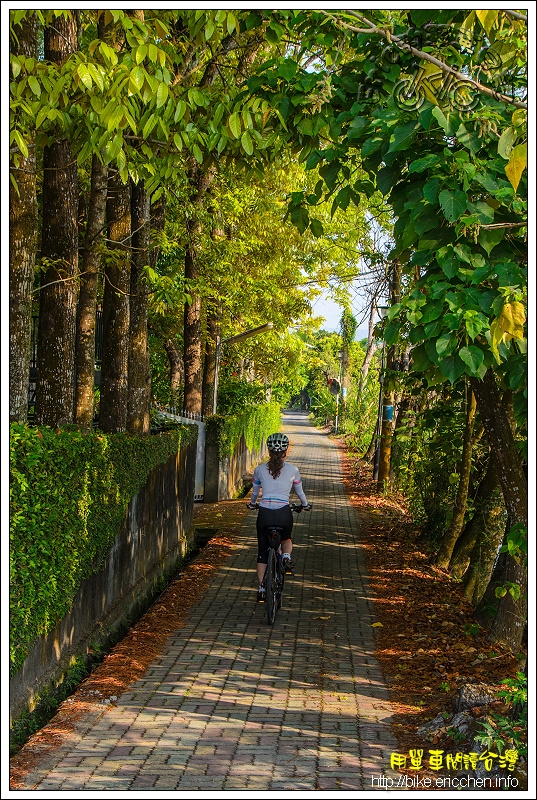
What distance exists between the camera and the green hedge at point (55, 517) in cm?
602

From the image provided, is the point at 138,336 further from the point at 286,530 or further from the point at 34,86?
the point at 34,86

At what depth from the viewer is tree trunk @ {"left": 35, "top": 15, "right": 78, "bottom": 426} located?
8766 millimetres

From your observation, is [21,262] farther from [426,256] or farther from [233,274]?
[233,274]

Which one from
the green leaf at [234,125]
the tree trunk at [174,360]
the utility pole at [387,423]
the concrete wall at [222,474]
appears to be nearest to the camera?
the green leaf at [234,125]

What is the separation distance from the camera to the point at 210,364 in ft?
78.4

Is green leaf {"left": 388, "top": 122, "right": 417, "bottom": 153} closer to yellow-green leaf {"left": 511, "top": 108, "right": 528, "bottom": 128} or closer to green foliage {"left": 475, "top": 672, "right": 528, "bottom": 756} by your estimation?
yellow-green leaf {"left": 511, "top": 108, "right": 528, "bottom": 128}

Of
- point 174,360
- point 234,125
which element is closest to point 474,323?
point 234,125

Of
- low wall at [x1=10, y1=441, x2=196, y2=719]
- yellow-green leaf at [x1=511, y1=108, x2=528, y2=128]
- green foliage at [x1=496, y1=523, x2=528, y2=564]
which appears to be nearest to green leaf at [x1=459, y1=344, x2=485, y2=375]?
yellow-green leaf at [x1=511, y1=108, x2=528, y2=128]

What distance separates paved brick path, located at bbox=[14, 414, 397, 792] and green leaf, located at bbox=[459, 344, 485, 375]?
101 inches

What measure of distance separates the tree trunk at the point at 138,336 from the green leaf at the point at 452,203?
7.51 metres

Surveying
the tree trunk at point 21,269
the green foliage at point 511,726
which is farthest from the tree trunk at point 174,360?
the green foliage at point 511,726

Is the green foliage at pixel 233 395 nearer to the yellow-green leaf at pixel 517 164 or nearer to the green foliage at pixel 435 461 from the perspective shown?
the green foliage at pixel 435 461

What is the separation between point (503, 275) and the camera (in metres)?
4.88

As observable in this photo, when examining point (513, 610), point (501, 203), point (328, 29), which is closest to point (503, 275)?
point (501, 203)
